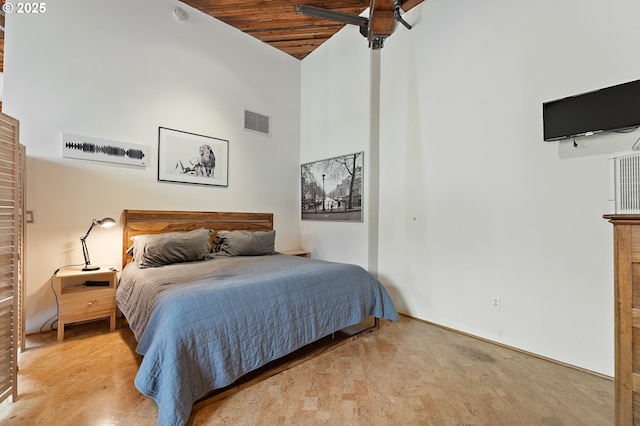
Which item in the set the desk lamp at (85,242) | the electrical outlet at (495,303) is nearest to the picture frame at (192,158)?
the desk lamp at (85,242)

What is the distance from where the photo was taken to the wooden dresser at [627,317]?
1.13 meters

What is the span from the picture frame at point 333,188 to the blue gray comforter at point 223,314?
127 centimetres

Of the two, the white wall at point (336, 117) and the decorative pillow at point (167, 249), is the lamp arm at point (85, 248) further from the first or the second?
the white wall at point (336, 117)

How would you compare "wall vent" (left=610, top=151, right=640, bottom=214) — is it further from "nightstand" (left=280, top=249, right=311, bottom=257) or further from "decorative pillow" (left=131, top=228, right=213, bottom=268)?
"nightstand" (left=280, top=249, right=311, bottom=257)

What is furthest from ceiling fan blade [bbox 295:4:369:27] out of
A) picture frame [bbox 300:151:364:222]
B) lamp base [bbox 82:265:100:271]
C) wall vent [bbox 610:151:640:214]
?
lamp base [bbox 82:265:100:271]

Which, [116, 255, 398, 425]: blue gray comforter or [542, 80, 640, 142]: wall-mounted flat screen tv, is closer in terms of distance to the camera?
[116, 255, 398, 425]: blue gray comforter

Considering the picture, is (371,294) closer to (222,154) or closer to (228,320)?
(228,320)

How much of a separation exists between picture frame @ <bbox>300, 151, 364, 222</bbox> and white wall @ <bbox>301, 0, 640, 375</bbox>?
0.35m

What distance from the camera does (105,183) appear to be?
2807 mm

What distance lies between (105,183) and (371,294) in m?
2.94

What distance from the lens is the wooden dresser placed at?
113cm

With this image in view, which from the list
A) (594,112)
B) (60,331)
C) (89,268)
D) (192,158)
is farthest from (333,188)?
(60,331)

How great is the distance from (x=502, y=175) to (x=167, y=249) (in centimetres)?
321

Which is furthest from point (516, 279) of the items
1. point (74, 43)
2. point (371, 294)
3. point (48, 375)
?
point (74, 43)
